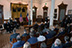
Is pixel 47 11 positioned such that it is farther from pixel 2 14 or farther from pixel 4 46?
pixel 4 46

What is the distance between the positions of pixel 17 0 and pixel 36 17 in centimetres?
439

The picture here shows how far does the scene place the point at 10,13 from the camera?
35.6 ft

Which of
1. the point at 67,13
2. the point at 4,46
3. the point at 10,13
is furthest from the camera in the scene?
the point at 10,13

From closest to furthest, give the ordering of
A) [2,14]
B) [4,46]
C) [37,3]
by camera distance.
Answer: [4,46], [2,14], [37,3]

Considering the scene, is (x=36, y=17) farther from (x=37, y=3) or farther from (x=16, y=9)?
(x=16, y=9)

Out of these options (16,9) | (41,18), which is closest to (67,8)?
(41,18)

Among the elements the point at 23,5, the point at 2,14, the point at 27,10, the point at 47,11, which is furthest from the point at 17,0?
the point at 47,11

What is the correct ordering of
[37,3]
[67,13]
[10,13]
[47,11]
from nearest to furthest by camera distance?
1. [67,13]
2. [10,13]
3. [47,11]
4. [37,3]

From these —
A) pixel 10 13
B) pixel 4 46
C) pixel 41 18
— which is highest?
pixel 10 13

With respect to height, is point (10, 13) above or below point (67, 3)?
below

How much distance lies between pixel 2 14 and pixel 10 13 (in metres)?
1.18

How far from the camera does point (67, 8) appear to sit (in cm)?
852

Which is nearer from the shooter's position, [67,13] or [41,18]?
[67,13]

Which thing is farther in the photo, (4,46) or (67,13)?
(67,13)
